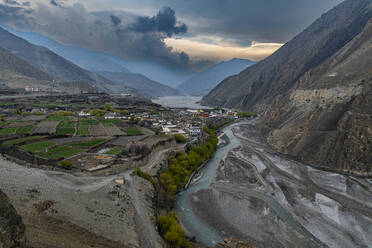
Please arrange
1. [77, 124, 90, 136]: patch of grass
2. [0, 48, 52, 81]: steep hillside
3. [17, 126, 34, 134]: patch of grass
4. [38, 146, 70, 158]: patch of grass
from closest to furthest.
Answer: [38, 146, 70, 158]: patch of grass < [17, 126, 34, 134]: patch of grass < [77, 124, 90, 136]: patch of grass < [0, 48, 52, 81]: steep hillside

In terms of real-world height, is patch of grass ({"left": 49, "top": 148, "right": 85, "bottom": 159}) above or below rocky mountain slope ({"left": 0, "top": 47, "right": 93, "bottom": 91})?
below

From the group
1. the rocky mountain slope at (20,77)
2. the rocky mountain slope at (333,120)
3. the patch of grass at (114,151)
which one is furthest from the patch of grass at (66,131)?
the rocky mountain slope at (20,77)

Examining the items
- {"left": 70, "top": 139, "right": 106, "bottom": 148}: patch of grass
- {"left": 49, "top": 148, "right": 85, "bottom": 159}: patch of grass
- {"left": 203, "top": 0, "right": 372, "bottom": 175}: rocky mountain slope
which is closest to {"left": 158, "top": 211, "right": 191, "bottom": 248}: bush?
{"left": 49, "top": 148, "right": 85, "bottom": 159}: patch of grass

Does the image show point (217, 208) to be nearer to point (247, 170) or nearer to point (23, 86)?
point (247, 170)

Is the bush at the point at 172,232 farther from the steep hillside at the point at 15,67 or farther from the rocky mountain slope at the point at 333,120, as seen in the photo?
the steep hillside at the point at 15,67

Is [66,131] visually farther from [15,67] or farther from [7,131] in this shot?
[15,67]

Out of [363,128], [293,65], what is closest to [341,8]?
[293,65]

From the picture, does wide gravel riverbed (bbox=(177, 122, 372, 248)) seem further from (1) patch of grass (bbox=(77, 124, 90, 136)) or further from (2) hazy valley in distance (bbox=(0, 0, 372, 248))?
(1) patch of grass (bbox=(77, 124, 90, 136))

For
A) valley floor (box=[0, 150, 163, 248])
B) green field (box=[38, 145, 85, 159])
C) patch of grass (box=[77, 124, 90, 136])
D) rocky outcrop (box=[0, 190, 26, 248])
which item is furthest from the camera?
patch of grass (box=[77, 124, 90, 136])
